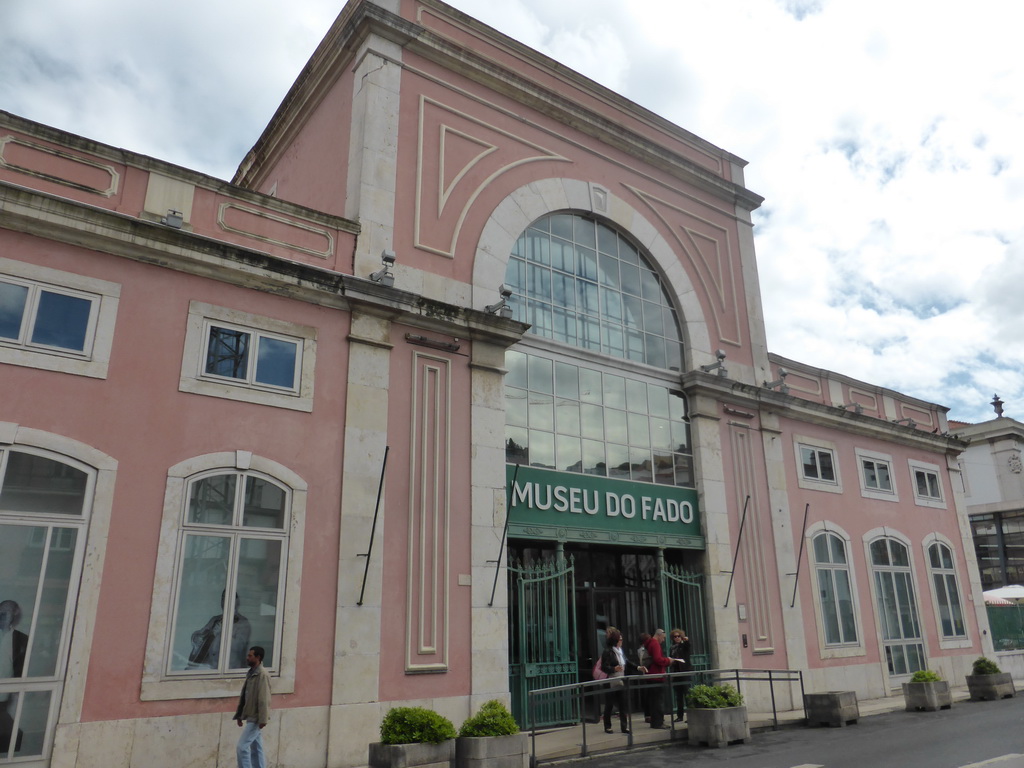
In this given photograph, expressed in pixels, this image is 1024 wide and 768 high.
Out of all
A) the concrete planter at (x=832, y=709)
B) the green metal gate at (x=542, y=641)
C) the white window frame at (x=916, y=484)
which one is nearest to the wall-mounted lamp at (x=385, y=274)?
the green metal gate at (x=542, y=641)

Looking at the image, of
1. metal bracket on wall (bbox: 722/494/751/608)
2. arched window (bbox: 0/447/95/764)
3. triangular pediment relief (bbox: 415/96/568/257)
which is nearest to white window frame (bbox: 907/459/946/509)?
metal bracket on wall (bbox: 722/494/751/608)

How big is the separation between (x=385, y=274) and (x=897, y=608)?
15.3m

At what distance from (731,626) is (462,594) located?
649 centimetres

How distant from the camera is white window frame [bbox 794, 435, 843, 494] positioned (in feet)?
62.1

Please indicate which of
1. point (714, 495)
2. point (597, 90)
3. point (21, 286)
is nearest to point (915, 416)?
point (714, 495)

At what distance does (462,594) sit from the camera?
12375 millimetres

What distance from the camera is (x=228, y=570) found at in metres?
10.5

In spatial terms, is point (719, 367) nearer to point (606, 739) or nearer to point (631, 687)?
point (631, 687)

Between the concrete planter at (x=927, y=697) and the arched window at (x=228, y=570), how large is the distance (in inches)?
505

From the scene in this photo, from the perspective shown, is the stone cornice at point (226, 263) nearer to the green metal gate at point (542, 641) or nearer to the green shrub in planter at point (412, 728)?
the green metal gate at point (542, 641)

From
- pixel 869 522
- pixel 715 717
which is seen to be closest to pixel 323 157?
pixel 715 717

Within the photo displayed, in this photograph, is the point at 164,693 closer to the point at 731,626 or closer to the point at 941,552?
the point at 731,626

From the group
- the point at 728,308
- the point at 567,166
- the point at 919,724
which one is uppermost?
the point at 567,166

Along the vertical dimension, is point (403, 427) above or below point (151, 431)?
above
